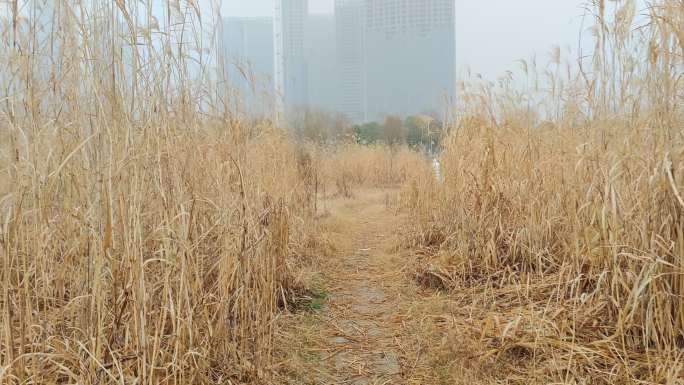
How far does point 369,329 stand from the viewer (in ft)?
6.22

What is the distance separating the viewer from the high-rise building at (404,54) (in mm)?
5570

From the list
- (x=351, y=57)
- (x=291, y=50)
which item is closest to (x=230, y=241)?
(x=291, y=50)

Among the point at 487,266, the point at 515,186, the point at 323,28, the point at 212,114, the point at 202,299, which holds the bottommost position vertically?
the point at 487,266

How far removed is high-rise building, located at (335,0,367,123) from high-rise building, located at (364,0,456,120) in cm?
12

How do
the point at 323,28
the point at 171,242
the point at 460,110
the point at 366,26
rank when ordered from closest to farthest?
the point at 171,242 < the point at 460,110 < the point at 323,28 < the point at 366,26

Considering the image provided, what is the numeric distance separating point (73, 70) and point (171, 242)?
1.60 ft

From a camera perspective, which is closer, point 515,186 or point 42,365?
point 42,365

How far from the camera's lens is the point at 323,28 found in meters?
5.30

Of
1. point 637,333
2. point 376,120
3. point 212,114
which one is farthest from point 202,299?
point 376,120

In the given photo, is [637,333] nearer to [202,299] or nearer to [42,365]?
[202,299]

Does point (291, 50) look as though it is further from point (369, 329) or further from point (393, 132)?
point (369, 329)

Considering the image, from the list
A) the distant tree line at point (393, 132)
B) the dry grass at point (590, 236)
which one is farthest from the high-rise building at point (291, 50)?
the dry grass at point (590, 236)

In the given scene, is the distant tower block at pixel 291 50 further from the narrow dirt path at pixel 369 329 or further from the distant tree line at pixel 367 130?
the narrow dirt path at pixel 369 329

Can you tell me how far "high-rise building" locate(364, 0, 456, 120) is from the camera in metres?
5.57
